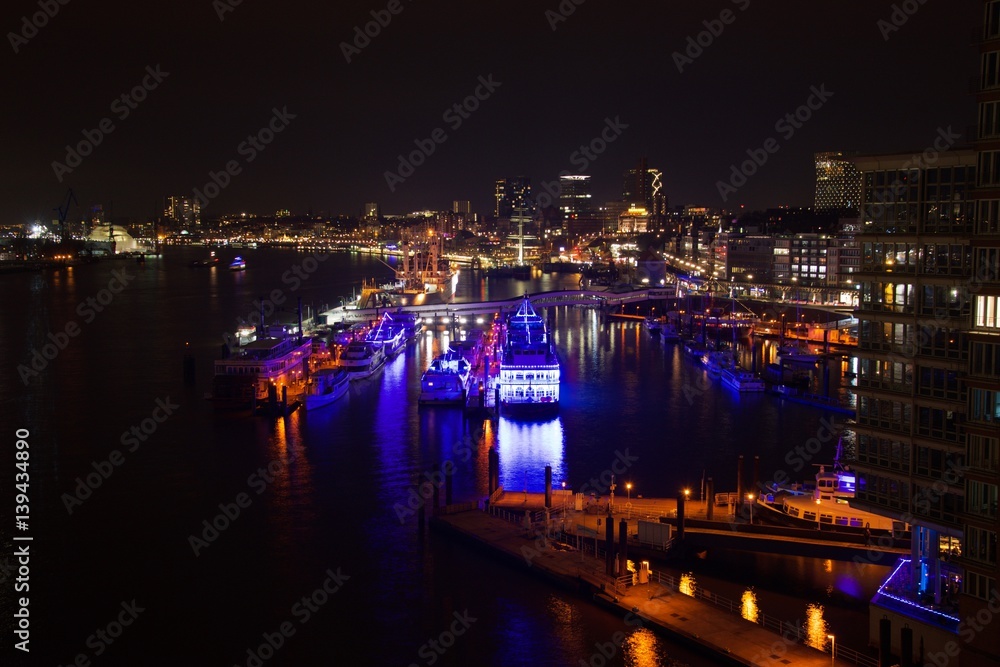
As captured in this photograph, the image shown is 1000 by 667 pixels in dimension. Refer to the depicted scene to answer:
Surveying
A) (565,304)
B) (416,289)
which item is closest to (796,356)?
(565,304)

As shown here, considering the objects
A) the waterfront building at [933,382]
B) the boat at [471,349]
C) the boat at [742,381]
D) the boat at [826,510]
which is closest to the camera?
the waterfront building at [933,382]

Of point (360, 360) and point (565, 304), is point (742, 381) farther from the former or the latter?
point (565, 304)

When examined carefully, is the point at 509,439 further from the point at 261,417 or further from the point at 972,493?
the point at 972,493

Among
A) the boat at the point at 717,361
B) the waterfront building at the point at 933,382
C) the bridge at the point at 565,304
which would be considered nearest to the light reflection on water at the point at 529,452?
the waterfront building at the point at 933,382

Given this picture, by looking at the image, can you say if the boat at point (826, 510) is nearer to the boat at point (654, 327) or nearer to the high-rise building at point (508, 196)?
the boat at point (654, 327)

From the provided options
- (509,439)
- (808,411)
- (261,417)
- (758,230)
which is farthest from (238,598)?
(758,230)

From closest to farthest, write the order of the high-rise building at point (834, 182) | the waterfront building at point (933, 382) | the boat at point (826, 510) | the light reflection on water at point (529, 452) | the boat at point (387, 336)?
the waterfront building at point (933, 382), the boat at point (826, 510), the light reflection on water at point (529, 452), the boat at point (387, 336), the high-rise building at point (834, 182)
